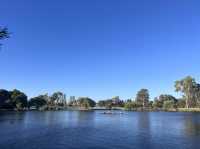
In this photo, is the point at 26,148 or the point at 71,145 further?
the point at 71,145

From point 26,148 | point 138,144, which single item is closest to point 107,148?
point 138,144

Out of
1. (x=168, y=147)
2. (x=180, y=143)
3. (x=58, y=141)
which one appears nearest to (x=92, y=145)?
(x=58, y=141)

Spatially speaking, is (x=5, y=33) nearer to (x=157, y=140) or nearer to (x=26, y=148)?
(x=26, y=148)

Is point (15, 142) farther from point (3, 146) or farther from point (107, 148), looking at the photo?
point (107, 148)

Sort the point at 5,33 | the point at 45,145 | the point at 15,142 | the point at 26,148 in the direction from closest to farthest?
1. the point at 5,33
2. the point at 26,148
3. the point at 45,145
4. the point at 15,142

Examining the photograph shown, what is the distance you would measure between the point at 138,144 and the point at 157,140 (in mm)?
6065

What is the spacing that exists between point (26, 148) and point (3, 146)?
4.86 m

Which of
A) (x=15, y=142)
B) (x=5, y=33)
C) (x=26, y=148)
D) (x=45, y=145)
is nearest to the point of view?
(x=5, y=33)

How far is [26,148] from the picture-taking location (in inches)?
1662

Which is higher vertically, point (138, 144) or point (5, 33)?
point (5, 33)

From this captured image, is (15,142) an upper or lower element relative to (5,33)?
lower

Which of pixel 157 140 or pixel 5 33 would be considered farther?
pixel 157 140

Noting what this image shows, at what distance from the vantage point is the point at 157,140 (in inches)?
2000

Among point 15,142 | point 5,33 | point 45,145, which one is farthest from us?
point 15,142
